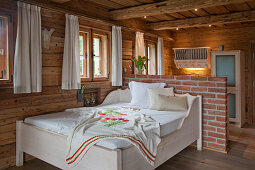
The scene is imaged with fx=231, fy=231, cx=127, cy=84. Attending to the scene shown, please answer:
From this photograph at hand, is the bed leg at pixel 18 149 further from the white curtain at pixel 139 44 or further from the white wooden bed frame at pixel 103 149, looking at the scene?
the white curtain at pixel 139 44

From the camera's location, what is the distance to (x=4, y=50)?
295 centimetres

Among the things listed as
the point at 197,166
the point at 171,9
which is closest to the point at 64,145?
the point at 197,166

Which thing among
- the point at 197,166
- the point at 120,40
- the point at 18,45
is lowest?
the point at 197,166

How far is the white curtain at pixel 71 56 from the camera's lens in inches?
138

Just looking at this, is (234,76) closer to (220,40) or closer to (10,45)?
(220,40)

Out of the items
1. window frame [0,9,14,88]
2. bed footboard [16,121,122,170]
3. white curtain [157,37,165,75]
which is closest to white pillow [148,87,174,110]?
bed footboard [16,121,122,170]

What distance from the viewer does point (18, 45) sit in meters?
2.96

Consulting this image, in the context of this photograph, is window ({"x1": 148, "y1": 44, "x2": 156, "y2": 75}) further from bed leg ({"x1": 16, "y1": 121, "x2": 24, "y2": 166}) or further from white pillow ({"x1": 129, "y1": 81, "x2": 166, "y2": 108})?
bed leg ({"x1": 16, "y1": 121, "x2": 24, "y2": 166})

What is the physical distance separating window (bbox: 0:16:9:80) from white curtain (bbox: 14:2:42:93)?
134mm

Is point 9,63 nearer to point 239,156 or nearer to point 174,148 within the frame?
point 174,148

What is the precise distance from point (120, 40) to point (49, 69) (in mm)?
1698

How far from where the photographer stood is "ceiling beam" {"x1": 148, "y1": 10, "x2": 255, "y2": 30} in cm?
459

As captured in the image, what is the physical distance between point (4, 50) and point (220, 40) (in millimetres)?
5045

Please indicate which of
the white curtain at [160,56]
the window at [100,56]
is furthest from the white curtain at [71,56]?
the white curtain at [160,56]
